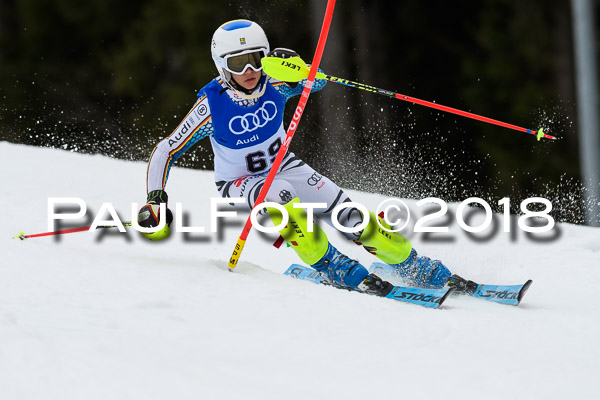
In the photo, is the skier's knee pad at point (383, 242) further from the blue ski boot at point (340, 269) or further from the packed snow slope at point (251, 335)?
the packed snow slope at point (251, 335)

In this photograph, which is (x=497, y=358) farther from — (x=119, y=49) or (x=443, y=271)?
(x=119, y=49)

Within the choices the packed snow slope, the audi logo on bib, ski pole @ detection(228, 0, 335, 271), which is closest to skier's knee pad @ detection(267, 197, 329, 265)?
ski pole @ detection(228, 0, 335, 271)

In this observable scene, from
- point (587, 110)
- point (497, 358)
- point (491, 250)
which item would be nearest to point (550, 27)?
point (587, 110)

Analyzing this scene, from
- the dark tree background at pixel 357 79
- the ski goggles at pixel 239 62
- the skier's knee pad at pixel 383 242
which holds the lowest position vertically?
the dark tree background at pixel 357 79

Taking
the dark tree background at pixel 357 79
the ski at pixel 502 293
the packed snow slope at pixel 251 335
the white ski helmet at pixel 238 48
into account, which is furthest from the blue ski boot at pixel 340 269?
the dark tree background at pixel 357 79

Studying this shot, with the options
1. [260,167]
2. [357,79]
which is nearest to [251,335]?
[260,167]

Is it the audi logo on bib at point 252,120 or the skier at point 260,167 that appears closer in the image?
the skier at point 260,167

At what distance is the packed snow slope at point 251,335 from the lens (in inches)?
98.0

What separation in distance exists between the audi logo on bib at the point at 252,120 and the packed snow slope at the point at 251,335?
66 centimetres

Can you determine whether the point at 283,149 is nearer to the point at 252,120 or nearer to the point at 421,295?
the point at 252,120

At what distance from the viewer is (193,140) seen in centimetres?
420

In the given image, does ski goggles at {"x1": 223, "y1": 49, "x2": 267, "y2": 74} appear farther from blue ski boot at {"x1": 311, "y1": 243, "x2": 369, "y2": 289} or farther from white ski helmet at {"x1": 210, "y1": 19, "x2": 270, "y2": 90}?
blue ski boot at {"x1": 311, "y1": 243, "x2": 369, "y2": 289}

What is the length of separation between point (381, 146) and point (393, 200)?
759 cm

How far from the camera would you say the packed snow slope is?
2488mm
